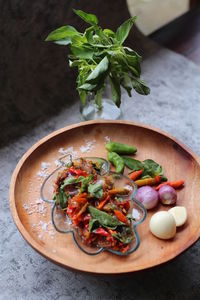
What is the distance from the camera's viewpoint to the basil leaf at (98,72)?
1108 millimetres

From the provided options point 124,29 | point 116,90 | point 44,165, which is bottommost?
point 44,165

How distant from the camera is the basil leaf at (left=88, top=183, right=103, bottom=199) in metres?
1.07

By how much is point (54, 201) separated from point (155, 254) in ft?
0.97

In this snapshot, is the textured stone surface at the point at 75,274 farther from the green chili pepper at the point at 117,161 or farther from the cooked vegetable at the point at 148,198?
the green chili pepper at the point at 117,161

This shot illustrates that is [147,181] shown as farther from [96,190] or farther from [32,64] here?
[32,64]

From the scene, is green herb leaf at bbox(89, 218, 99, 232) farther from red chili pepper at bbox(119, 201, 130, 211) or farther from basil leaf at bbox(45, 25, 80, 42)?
basil leaf at bbox(45, 25, 80, 42)

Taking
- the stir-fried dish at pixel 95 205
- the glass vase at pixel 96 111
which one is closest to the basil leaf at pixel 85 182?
the stir-fried dish at pixel 95 205

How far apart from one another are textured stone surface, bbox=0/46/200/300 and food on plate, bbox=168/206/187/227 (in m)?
0.14

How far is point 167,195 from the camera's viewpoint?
1.12 meters

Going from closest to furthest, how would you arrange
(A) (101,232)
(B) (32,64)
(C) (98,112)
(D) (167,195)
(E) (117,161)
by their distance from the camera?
(A) (101,232)
(D) (167,195)
(E) (117,161)
(C) (98,112)
(B) (32,64)

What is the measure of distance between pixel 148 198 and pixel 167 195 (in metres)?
0.05

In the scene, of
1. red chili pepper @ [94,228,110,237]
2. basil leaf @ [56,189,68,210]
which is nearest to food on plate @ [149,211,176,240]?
red chili pepper @ [94,228,110,237]

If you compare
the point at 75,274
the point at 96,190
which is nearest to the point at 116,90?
the point at 96,190

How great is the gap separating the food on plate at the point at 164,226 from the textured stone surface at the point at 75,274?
0.09 metres
